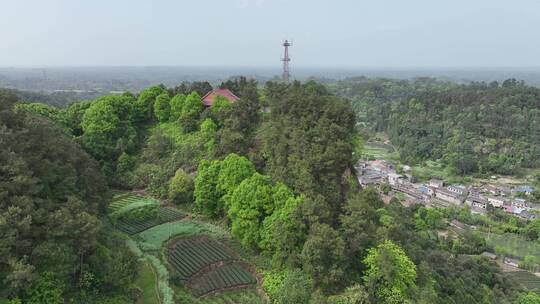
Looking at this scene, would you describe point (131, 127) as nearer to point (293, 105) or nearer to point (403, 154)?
point (293, 105)

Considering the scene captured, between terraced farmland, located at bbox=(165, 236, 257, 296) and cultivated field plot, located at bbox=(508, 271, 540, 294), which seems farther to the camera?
cultivated field plot, located at bbox=(508, 271, 540, 294)

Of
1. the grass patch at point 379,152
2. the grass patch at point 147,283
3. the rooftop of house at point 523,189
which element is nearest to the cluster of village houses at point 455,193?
the rooftop of house at point 523,189

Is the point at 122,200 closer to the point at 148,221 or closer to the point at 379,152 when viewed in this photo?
the point at 148,221

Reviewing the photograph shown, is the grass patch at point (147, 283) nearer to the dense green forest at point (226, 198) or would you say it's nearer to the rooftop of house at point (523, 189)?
the dense green forest at point (226, 198)

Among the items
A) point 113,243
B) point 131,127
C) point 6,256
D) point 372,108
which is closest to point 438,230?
point 131,127

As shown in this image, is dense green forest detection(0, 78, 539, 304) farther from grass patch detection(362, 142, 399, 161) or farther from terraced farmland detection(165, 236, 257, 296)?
grass patch detection(362, 142, 399, 161)

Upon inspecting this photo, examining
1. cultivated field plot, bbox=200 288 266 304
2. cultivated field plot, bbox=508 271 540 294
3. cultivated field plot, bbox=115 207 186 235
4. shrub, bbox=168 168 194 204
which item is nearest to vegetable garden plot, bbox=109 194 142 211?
cultivated field plot, bbox=115 207 186 235
